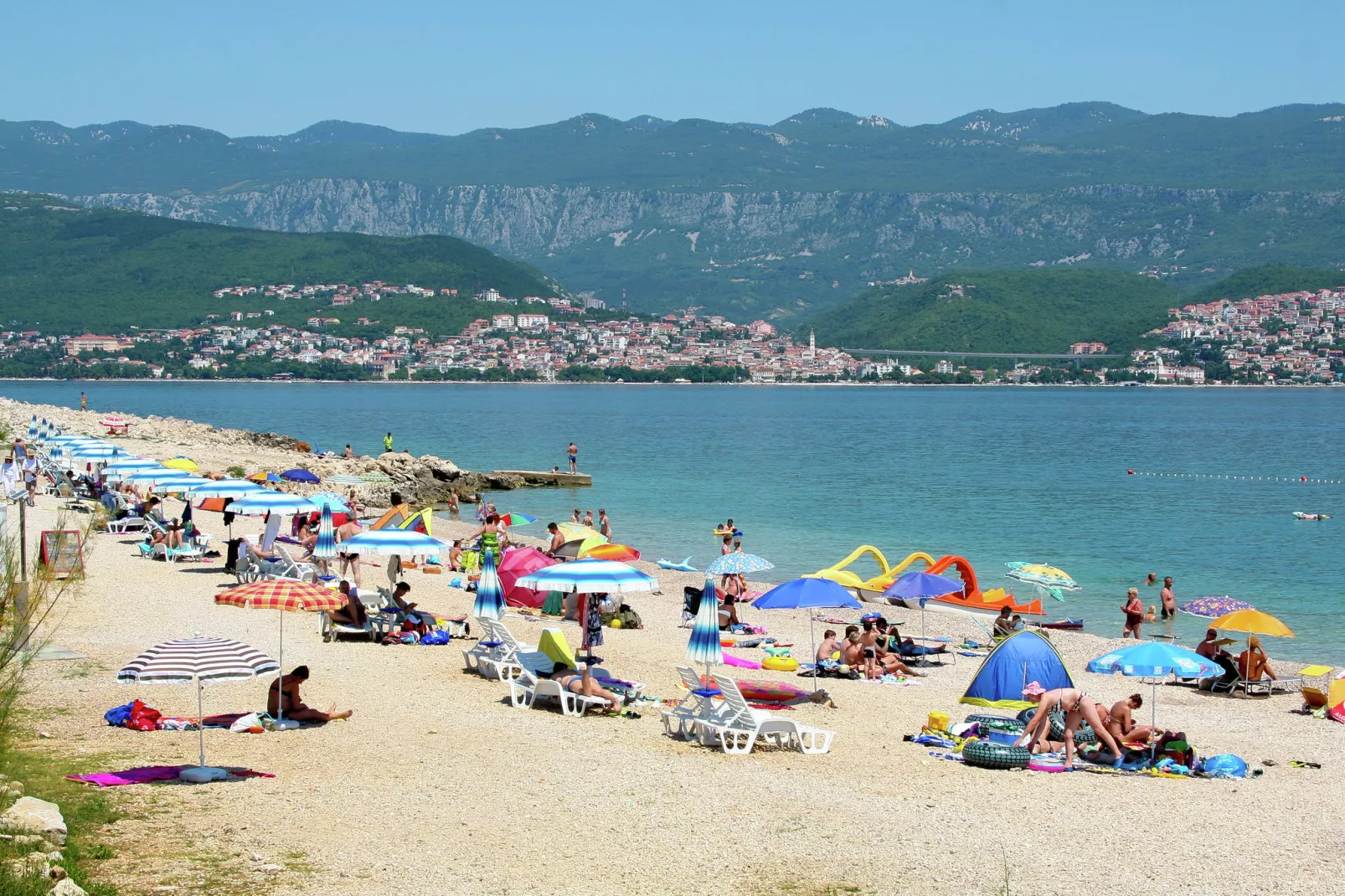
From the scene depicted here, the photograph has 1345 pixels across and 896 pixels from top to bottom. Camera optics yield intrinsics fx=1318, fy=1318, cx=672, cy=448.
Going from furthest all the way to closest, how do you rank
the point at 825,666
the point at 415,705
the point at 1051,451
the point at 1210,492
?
the point at 1051,451 → the point at 1210,492 → the point at 825,666 → the point at 415,705

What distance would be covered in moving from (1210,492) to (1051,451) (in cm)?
2177

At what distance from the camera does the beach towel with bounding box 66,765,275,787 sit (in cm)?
873

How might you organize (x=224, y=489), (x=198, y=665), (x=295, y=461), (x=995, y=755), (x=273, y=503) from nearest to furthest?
(x=198, y=665)
(x=995, y=755)
(x=273, y=503)
(x=224, y=489)
(x=295, y=461)

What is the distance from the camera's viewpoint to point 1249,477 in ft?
172

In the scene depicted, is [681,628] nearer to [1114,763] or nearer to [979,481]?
A: [1114,763]

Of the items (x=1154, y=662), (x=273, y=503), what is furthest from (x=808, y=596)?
(x=273, y=503)

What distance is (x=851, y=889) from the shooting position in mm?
7652

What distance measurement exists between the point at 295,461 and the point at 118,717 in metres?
33.2

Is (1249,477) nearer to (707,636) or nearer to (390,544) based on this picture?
(390,544)

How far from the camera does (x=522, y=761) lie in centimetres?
1024

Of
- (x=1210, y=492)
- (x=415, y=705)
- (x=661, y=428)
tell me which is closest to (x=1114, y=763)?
(x=415, y=705)

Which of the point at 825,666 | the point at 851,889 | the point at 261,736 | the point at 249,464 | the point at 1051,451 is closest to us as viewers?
the point at 851,889

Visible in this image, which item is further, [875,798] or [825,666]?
[825,666]

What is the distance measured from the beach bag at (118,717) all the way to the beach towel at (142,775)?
135 cm
